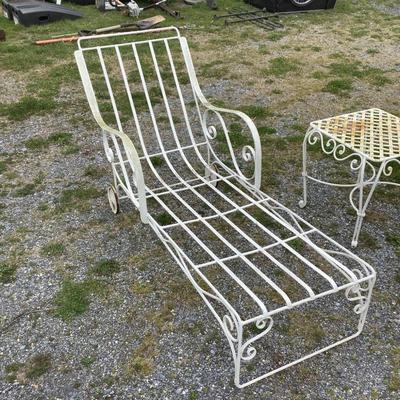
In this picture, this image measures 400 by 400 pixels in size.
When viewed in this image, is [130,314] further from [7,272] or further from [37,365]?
[7,272]

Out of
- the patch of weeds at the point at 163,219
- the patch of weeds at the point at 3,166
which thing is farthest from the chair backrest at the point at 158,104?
the patch of weeds at the point at 3,166

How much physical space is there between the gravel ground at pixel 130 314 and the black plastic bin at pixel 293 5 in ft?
18.4

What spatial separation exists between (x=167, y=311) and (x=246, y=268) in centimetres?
59

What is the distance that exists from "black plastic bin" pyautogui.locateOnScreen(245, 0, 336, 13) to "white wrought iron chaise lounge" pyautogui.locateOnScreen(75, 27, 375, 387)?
450 cm

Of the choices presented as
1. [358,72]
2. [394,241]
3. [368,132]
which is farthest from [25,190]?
[358,72]

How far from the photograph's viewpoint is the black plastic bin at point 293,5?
8.23 m

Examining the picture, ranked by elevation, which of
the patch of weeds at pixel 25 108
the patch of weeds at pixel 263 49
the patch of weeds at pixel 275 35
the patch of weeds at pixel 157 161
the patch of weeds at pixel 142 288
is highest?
the patch of weeds at pixel 25 108

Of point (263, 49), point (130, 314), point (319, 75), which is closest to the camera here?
point (130, 314)

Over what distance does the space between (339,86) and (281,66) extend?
3.20 feet

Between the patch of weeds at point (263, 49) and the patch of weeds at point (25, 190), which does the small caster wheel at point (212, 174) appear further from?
the patch of weeds at point (263, 49)

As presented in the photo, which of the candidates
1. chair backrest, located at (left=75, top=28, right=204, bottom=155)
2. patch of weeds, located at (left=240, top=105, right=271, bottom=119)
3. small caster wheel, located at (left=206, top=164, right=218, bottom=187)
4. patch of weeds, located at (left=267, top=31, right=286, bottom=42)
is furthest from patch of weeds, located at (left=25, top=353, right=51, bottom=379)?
patch of weeds, located at (left=267, top=31, right=286, bottom=42)

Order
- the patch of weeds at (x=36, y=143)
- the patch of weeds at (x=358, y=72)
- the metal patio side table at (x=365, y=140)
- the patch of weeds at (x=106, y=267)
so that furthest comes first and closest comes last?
the patch of weeds at (x=358, y=72) < the patch of weeds at (x=36, y=143) < the patch of weeds at (x=106, y=267) < the metal patio side table at (x=365, y=140)

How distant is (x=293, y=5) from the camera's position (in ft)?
27.1

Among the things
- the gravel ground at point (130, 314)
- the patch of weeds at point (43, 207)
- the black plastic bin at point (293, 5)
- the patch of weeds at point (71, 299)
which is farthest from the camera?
the black plastic bin at point (293, 5)
